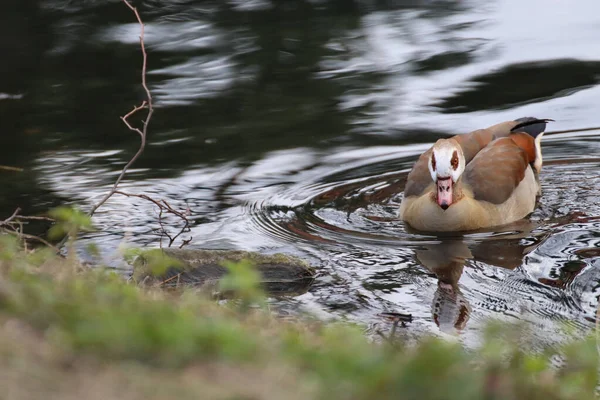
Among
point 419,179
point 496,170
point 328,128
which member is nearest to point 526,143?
point 496,170

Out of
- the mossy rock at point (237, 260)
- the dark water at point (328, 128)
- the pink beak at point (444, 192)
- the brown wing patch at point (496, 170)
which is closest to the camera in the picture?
the mossy rock at point (237, 260)

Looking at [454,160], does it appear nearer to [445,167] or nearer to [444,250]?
[445,167]

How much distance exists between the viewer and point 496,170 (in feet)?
31.7

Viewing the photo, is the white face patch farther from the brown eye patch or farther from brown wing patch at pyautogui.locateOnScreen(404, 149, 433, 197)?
brown wing patch at pyautogui.locateOnScreen(404, 149, 433, 197)

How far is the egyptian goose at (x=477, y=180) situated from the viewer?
8898mm

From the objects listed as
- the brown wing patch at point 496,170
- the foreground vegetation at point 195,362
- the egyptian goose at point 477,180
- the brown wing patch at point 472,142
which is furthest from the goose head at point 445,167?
the foreground vegetation at point 195,362

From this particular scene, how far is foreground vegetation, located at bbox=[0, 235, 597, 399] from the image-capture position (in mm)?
3043

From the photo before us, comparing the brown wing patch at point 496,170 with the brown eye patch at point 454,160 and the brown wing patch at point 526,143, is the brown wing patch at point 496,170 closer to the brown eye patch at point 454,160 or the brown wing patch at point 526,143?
the brown wing patch at point 526,143

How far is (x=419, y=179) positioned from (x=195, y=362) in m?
6.40

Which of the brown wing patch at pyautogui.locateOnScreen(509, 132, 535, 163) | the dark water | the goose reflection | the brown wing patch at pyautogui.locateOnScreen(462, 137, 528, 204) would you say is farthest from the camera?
the brown wing patch at pyautogui.locateOnScreen(509, 132, 535, 163)

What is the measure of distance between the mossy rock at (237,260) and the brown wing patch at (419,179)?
2.27m

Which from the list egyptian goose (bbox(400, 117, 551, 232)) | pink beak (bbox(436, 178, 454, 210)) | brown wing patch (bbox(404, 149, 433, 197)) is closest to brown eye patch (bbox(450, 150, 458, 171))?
egyptian goose (bbox(400, 117, 551, 232))

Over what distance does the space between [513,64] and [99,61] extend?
5677 millimetres

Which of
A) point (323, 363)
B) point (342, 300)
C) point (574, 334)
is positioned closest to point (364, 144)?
point (342, 300)
